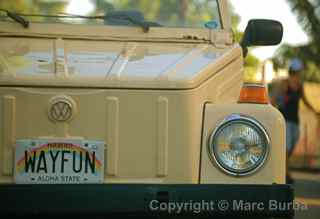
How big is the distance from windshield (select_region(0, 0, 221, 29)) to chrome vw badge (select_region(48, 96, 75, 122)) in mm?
1275

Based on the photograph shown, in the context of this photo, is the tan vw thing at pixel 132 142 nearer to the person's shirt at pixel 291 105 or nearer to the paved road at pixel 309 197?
the paved road at pixel 309 197

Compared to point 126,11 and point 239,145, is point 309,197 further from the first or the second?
point 239,145

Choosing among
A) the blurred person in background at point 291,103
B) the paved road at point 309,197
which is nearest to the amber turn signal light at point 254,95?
the paved road at point 309,197

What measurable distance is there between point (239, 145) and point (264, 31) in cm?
143

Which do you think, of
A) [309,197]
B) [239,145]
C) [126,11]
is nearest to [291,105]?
[309,197]

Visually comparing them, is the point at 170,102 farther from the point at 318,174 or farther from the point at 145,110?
the point at 318,174

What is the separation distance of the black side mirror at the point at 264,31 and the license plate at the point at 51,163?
1801 mm

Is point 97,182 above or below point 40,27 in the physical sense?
below

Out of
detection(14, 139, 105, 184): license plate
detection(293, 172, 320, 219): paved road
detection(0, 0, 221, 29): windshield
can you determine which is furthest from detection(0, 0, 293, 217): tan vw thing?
detection(293, 172, 320, 219): paved road

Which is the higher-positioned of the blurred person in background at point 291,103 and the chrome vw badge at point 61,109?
the blurred person in background at point 291,103

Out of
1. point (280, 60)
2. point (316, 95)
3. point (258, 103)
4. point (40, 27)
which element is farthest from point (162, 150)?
point (280, 60)

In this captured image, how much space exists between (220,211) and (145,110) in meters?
0.69

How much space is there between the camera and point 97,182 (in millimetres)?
4094

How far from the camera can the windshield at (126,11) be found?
5.27 meters
